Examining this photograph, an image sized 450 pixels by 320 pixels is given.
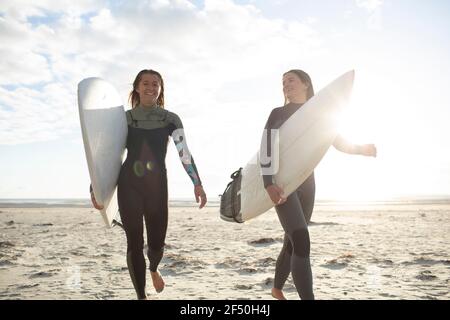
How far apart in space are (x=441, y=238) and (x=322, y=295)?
601cm

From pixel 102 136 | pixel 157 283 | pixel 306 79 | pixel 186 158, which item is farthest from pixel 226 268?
pixel 306 79

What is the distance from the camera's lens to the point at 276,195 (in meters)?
3.28

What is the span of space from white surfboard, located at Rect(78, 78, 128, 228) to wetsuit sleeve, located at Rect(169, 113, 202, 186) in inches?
18.6

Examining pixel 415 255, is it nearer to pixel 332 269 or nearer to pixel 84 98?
pixel 332 269

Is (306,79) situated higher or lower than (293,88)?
higher

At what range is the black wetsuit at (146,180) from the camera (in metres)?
3.44

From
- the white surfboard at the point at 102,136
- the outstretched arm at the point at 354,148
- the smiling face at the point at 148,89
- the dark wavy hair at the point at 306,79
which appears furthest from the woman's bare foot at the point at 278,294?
the smiling face at the point at 148,89

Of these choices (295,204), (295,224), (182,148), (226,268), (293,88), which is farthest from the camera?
(226,268)

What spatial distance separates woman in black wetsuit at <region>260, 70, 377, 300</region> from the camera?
3.13 meters

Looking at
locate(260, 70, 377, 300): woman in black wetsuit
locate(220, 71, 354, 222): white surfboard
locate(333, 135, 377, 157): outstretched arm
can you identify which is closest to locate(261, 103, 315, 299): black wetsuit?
locate(260, 70, 377, 300): woman in black wetsuit

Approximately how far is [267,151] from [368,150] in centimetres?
92

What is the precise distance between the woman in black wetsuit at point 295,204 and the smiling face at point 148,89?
1.18 metres

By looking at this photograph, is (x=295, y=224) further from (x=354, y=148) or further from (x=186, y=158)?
(x=186, y=158)

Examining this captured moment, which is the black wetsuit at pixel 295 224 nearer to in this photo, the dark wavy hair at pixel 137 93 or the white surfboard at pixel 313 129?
the white surfboard at pixel 313 129
